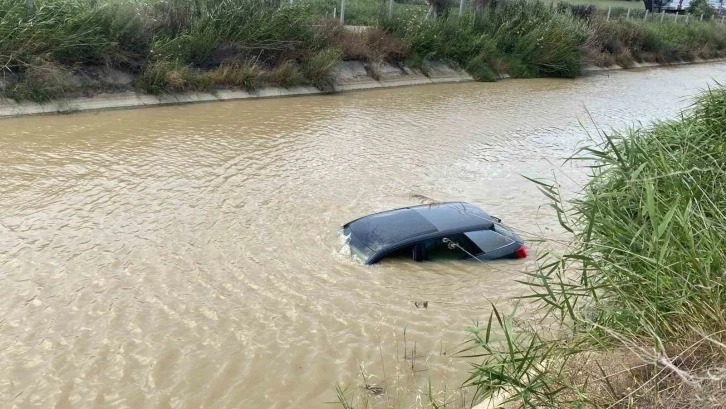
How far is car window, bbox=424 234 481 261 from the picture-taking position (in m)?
7.83

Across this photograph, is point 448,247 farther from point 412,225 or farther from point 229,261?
point 229,261

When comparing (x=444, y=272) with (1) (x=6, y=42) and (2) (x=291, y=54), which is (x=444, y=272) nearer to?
(1) (x=6, y=42)

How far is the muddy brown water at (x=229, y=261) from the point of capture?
588cm

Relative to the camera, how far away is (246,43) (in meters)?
21.1

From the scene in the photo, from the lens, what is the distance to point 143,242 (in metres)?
8.69

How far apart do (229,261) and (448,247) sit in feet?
8.87

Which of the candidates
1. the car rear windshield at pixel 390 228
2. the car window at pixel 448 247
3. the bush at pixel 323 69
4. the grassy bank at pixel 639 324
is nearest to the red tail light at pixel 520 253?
the car window at pixel 448 247

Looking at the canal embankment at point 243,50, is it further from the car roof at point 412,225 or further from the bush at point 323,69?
the car roof at point 412,225

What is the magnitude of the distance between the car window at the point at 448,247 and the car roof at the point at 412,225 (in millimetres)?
84

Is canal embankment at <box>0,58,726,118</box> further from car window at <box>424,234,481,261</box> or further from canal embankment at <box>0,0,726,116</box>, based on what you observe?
car window at <box>424,234,481,261</box>

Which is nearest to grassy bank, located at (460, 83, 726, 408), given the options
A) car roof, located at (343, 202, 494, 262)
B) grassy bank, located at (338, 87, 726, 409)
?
grassy bank, located at (338, 87, 726, 409)

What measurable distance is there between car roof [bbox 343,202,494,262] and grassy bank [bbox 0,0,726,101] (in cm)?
1129

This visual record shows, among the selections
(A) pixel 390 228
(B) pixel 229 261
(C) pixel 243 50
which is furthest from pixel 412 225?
(C) pixel 243 50

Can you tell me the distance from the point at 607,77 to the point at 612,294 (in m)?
31.1
